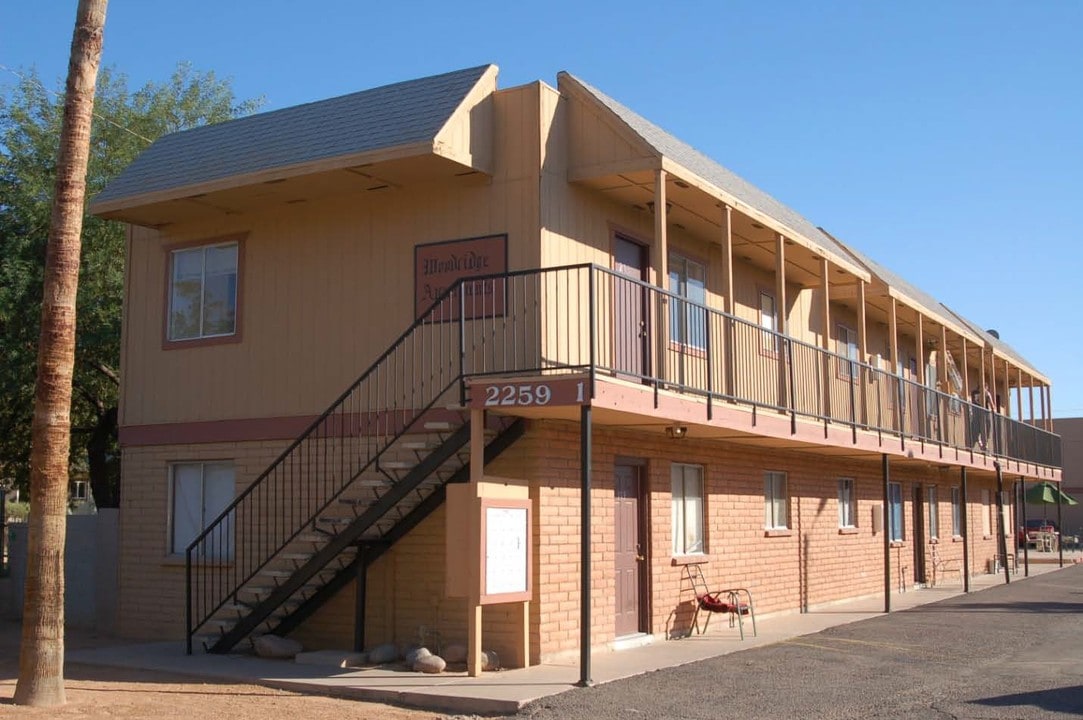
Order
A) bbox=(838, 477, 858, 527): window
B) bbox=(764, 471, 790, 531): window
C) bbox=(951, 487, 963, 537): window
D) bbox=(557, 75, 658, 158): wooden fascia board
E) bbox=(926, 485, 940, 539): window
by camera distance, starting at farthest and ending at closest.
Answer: bbox=(951, 487, 963, 537): window
bbox=(926, 485, 940, 539): window
bbox=(838, 477, 858, 527): window
bbox=(764, 471, 790, 531): window
bbox=(557, 75, 658, 158): wooden fascia board

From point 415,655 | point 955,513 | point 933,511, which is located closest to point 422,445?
point 415,655

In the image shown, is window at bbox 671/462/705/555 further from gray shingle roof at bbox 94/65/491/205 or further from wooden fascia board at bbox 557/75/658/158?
gray shingle roof at bbox 94/65/491/205

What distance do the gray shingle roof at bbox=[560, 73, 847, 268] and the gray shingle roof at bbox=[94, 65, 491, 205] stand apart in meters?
1.72

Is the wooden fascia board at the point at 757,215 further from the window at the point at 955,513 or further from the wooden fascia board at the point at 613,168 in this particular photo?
the window at the point at 955,513

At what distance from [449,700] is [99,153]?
18728mm

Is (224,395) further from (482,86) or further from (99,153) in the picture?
(99,153)

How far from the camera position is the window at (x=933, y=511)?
26781 mm

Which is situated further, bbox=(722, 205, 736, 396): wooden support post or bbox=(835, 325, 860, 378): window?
bbox=(835, 325, 860, 378): window

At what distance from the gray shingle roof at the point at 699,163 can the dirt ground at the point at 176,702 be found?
662 centimetres

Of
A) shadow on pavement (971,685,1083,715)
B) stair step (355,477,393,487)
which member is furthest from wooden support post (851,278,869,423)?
stair step (355,477,393,487)

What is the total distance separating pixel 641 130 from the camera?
14797mm

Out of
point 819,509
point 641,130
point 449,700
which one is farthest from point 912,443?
point 449,700

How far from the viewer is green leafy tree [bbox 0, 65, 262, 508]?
883 inches

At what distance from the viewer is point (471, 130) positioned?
13680mm
